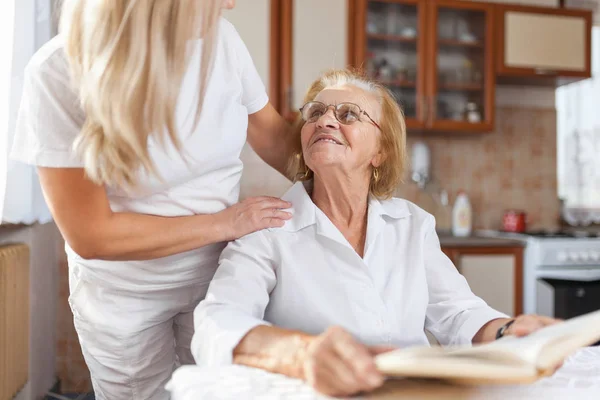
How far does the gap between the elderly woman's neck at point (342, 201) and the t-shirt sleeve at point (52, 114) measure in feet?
1.86

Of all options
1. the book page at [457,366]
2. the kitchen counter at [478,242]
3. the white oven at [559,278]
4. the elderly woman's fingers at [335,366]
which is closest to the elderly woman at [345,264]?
A: the elderly woman's fingers at [335,366]

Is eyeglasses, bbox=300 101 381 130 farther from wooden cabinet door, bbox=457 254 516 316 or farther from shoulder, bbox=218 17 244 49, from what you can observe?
wooden cabinet door, bbox=457 254 516 316

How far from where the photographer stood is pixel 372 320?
1.21m

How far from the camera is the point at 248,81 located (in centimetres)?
137

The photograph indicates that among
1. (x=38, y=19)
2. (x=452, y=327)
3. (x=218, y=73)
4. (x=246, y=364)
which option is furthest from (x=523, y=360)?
(x=38, y=19)

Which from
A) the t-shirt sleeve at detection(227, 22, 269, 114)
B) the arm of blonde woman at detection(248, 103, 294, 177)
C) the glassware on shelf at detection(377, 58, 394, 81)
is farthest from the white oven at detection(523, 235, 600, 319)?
the t-shirt sleeve at detection(227, 22, 269, 114)

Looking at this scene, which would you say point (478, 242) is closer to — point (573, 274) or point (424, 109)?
point (573, 274)

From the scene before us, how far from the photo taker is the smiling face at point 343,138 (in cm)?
134

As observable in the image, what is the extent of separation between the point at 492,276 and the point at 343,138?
79.1 inches

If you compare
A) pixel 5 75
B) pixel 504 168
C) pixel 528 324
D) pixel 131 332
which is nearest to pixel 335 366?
pixel 528 324

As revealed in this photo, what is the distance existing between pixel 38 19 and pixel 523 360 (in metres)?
2.15

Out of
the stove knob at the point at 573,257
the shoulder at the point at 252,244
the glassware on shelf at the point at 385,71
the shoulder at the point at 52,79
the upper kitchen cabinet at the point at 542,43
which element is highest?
the upper kitchen cabinet at the point at 542,43

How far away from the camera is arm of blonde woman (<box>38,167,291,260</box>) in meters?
1.05

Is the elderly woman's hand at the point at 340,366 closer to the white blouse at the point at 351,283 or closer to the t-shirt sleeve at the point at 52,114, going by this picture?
the white blouse at the point at 351,283
